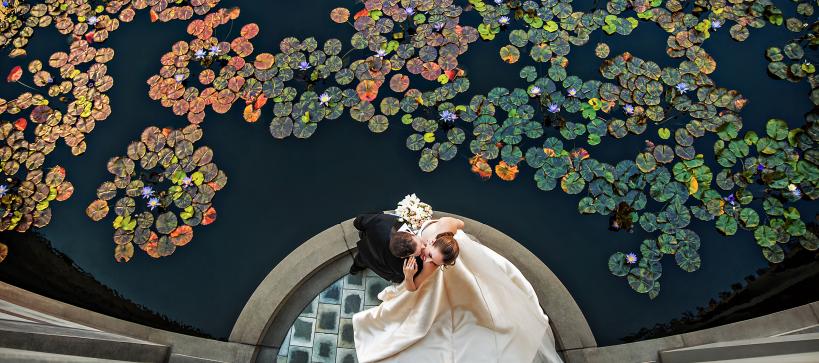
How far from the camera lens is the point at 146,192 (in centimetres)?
433

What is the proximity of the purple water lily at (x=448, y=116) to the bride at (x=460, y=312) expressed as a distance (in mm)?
1364

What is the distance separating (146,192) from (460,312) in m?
2.81

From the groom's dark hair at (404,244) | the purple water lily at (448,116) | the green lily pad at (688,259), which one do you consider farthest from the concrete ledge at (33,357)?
the green lily pad at (688,259)

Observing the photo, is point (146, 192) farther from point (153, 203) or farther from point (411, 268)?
point (411, 268)

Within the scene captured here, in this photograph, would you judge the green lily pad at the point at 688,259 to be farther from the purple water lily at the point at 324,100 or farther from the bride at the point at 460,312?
the purple water lily at the point at 324,100

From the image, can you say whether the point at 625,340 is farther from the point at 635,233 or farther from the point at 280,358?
the point at 280,358

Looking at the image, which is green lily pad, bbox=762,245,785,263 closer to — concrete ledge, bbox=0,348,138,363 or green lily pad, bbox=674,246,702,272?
green lily pad, bbox=674,246,702,272

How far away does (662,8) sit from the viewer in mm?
4648

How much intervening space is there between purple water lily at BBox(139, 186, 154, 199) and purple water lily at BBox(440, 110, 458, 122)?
7.90 ft

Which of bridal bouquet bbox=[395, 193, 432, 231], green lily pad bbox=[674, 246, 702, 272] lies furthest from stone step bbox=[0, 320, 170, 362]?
green lily pad bbox=[674, 246, 702, 272]

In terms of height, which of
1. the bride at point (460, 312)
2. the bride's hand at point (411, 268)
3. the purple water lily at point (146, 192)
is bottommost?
the bride at point (460, 312)

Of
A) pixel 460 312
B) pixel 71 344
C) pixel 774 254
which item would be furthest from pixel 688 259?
pixel 71 344

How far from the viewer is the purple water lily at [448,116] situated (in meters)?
4.36

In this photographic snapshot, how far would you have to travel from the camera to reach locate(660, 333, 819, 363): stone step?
229cm
